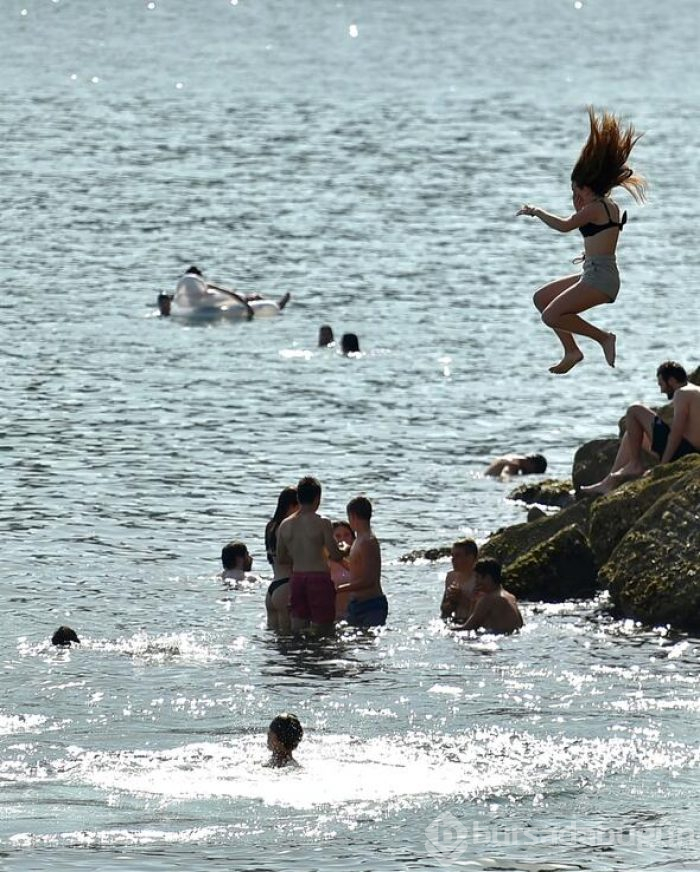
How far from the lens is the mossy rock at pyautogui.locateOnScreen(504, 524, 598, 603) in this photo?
29.2 metres

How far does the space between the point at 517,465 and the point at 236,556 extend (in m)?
9.97

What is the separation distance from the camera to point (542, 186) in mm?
82375

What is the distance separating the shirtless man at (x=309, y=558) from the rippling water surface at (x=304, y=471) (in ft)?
1.68

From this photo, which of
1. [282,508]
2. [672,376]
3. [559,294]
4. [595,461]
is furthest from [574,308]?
[595,461]

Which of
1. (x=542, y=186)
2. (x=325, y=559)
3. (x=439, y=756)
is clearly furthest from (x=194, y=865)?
(x=542, y=186)

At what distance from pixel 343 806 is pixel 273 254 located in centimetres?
4605

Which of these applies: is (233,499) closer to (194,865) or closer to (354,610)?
(354,610)

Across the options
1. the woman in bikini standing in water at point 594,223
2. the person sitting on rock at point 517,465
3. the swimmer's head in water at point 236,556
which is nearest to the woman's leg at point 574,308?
the woman in bikini standing in water at point 594,223

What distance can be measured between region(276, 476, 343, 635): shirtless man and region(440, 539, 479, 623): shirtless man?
5.36 feet

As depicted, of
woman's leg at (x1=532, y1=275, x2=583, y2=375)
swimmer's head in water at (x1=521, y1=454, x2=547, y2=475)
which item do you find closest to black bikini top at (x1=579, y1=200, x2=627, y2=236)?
woman's leg at (x1=532, y1=275, x2=583, y2=375)

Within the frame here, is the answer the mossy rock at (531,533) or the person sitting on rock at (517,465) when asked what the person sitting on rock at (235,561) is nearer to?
the mossy rock at (531,533)

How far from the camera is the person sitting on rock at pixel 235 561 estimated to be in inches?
1205

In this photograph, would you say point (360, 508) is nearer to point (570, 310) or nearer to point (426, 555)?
point (426, 555)

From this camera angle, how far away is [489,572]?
2680 cm
